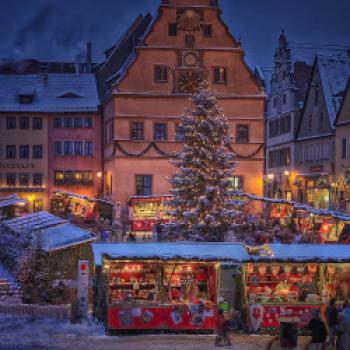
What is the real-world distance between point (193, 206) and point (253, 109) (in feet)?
49.3

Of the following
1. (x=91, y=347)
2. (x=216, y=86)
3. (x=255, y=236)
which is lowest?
(x=91, y=347)

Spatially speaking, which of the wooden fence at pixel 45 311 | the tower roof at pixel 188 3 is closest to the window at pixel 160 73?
the tower roof at pixel 188 3

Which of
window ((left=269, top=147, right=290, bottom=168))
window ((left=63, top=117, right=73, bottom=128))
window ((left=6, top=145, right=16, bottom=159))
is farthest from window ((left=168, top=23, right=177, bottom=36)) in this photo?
window ((left=269, top=147, right=290, bottom=168))

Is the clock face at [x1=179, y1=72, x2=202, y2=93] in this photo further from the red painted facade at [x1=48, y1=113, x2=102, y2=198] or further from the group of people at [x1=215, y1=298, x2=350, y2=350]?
the group of people at [x1=215, y1=298, x2=350, y2=350]

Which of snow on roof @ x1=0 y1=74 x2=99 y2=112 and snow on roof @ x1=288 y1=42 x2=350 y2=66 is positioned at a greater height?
snow on roof @ x1=288 y1=42 x2=350 y2=66

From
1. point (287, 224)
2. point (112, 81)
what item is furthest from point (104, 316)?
point (112, 81)

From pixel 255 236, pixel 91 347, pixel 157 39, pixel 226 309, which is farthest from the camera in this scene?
pixel 157 39

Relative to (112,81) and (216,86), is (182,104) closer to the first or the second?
(216,86)

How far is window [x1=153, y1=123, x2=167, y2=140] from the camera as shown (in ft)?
156

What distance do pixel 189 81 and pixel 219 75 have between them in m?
2.03

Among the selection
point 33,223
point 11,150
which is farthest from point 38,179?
point 33,223

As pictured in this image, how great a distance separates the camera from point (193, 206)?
115ft

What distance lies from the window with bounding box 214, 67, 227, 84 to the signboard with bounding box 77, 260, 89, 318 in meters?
25.6

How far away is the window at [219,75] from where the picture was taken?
156 ft
